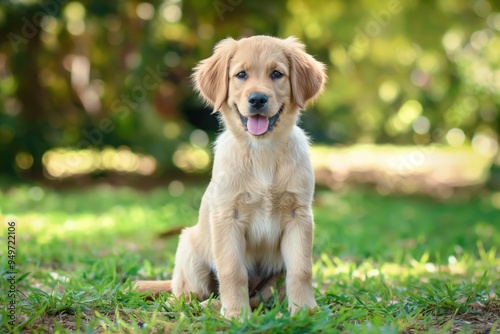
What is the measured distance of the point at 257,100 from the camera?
375 centimetres

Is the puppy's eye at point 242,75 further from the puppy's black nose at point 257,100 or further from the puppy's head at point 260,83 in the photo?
the puppy's black nose at point 257,100

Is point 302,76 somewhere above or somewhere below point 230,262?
above

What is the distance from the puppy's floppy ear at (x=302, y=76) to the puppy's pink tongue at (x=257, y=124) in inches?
11.6

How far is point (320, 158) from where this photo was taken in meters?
16.6

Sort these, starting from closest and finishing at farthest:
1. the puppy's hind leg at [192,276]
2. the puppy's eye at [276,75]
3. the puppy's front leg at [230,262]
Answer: the puppy's front leg at [230,262], the puppy's eye at [276,75], the puppy's hind leg at [192,276]

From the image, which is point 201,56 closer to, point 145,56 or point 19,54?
point 145,56

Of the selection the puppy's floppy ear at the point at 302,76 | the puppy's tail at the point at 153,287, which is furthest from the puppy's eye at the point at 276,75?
the puppy's tail at the point at 153,287

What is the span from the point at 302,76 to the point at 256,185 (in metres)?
0.80

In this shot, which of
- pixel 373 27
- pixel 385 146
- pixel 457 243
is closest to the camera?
pixel 457 243

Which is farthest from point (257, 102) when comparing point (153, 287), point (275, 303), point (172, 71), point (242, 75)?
point (172, 71)

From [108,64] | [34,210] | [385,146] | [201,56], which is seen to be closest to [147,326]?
[34,210]

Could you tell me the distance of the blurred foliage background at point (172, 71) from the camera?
997cm

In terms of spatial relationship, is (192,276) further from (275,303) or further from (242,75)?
(242,75)

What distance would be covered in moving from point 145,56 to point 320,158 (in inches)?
271
